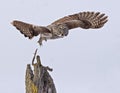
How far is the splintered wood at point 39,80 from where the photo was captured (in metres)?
79.4

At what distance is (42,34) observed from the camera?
78.4 meters

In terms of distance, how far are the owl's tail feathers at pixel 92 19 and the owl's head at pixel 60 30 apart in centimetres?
205

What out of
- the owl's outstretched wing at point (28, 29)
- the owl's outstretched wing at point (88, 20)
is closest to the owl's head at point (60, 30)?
the owl's outstretched wing at point (28, 29)

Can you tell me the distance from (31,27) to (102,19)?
3.64 m

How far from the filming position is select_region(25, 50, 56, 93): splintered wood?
79.4 m

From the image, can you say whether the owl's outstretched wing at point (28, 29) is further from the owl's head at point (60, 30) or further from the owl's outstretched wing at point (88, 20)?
the owl's outstretched wing at point (88, 20)

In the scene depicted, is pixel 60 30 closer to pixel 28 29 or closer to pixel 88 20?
pixel 28 29

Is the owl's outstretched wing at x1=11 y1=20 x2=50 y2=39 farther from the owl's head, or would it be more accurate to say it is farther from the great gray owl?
the owl's head

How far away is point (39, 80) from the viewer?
7950cm

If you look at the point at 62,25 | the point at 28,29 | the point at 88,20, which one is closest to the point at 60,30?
the point at 62,25

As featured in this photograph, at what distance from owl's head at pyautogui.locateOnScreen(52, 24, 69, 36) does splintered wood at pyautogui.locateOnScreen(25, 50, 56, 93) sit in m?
2.31

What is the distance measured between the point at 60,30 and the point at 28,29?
5.30 feet

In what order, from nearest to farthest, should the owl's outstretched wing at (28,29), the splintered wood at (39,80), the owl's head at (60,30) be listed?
the owl's head at (60,30) < the owl's outstretched wing at (28,29) < the splintered wood at (39,80)

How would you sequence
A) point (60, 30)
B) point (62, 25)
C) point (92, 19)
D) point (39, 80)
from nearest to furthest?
point (60, 30), point (62, 25), point (39, 80), point (92, 19)
